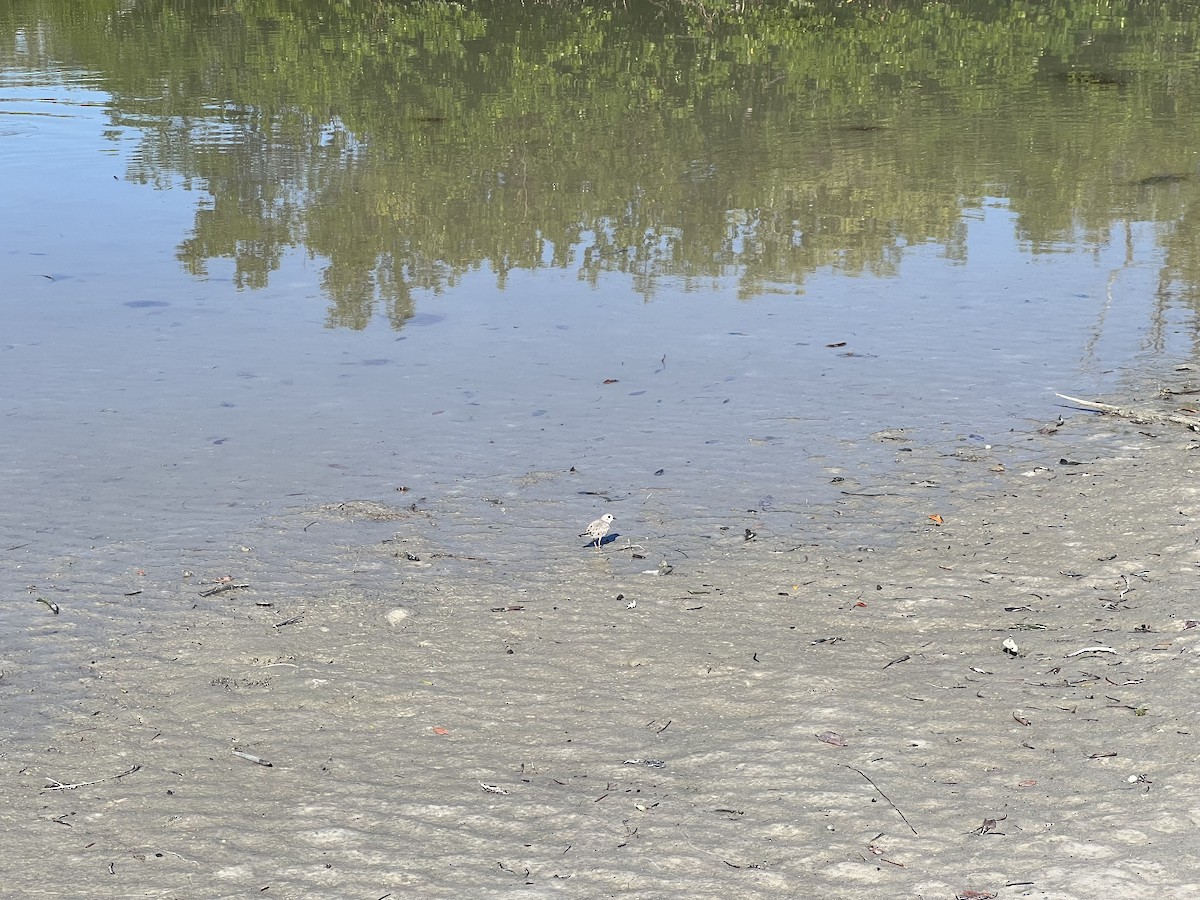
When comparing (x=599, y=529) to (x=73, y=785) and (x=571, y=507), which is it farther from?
(x=73, y=785)

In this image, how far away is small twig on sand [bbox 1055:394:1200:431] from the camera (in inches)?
203

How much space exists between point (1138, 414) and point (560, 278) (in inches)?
120

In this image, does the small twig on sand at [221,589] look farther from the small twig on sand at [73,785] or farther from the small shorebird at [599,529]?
the small shorebird at [599,529]

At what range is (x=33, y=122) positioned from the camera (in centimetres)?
1170

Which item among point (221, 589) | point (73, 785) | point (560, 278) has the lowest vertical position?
point (73, 785)

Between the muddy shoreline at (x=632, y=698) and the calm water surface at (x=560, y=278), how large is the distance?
359 mm

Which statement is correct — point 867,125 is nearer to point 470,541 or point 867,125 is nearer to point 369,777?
point 470,541

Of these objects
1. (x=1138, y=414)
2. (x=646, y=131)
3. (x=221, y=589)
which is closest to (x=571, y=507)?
(x=221, y=589)

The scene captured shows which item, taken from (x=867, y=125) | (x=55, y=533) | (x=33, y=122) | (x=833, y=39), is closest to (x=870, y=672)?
(x=55, y=533)

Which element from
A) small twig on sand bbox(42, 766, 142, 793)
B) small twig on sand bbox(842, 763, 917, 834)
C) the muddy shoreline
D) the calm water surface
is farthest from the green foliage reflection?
small twig on sand bbox(842, 763, 917, 834)

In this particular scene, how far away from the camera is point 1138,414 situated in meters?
5.30

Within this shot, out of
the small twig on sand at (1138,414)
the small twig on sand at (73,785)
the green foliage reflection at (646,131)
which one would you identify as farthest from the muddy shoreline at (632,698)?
the green foliage reflection at (646,131)

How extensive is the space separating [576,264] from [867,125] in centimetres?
457

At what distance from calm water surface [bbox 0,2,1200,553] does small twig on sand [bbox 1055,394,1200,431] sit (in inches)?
6.9
